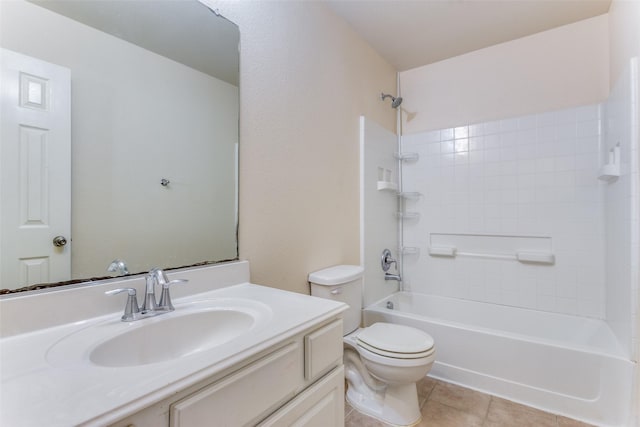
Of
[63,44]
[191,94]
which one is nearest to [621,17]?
[191,94]

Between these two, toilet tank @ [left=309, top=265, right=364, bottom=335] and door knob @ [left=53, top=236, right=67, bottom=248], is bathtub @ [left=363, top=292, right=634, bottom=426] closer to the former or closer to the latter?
toilet tank @ [left=309, top=265, right=364, bottom=335]

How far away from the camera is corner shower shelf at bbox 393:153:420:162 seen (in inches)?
107

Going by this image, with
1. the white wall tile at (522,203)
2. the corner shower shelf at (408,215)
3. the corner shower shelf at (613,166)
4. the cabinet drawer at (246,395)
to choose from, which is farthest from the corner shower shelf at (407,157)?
the cabinet drawer at (246,395)

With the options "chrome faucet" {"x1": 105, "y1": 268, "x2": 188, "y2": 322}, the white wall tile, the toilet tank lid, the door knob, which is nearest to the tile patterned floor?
the toilet tank lid

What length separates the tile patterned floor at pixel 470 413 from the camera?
1.54 metres

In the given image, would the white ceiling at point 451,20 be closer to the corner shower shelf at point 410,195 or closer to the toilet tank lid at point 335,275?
the corner shower shelf at point 410,195

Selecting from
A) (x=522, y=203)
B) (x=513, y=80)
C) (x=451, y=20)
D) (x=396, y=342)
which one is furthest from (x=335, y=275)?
(x=513, y=80)

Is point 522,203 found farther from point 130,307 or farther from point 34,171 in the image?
point 34,171

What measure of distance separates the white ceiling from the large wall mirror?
46.3 inches

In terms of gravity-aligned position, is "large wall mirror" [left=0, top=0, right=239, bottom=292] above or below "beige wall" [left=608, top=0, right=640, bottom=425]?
below

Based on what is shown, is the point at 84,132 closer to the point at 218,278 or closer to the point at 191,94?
the point at 191,94

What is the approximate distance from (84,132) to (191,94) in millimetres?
442

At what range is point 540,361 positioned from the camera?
5.45 feet

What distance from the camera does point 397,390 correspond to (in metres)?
1.57
